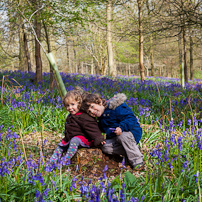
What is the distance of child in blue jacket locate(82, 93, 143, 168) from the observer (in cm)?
273

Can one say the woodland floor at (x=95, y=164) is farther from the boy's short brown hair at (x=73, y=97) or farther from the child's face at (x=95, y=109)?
the boy's short brown hair at (x=73, y=97)

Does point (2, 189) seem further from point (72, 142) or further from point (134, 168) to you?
point (134, 168)

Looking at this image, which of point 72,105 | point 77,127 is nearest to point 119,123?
point 77,127

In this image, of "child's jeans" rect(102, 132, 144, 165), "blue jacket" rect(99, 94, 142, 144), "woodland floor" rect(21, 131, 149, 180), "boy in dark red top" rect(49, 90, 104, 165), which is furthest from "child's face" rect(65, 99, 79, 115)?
"child's jeans" rect(102, 132, 144, 165)

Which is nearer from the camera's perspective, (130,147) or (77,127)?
(130,147)

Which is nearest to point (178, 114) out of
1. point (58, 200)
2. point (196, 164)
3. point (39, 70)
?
point (196, 164)

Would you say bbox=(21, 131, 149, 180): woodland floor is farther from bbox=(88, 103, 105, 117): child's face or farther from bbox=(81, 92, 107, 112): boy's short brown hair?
bbox=(81, 92, 107, 112): boy's short brown hair

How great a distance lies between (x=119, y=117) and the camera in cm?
278

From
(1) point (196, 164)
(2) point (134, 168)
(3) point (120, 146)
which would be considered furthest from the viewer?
(3) point (120, 146)

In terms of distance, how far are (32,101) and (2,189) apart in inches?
134

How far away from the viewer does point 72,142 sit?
275cm

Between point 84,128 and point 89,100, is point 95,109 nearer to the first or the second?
point 89,100

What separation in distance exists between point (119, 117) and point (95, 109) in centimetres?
36

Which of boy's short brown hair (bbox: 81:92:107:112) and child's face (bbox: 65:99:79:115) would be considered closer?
boy's short brown hair (bbox: 81:92:107:112)
